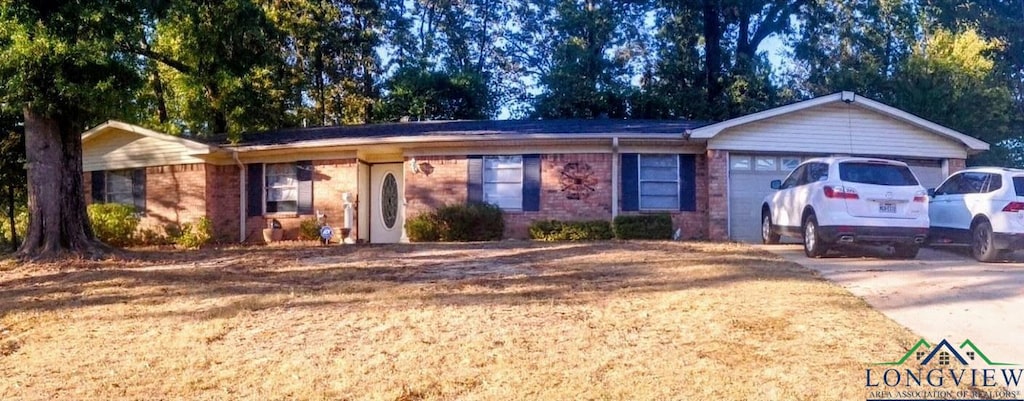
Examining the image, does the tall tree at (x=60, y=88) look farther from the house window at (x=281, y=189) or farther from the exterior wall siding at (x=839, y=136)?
the exterior wall siding at (x=839, y=136)

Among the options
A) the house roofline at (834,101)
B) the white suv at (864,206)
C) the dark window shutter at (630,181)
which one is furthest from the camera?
the dark window shutter at (630,181)

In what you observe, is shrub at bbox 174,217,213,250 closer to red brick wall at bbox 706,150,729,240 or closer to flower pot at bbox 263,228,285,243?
flower pot at bbox 263,228,285,243

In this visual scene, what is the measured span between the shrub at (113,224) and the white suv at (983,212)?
16787 millimetres

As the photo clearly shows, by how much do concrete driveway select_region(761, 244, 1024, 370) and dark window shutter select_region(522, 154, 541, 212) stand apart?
17.5ft

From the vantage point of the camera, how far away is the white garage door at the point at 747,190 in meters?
15.7

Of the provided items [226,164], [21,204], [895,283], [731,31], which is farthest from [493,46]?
[895,283]

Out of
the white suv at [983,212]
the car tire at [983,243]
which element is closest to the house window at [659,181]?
the white suv at [983,212]

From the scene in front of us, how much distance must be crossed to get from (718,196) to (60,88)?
12.0 metres

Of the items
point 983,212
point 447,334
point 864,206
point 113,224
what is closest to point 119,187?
point 113,224

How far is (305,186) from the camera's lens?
1725 cm

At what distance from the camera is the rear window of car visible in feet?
35.7

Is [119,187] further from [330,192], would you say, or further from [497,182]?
[497,182]

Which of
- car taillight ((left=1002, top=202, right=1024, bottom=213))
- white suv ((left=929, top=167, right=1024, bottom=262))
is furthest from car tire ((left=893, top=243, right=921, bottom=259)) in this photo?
car taillight ((left=1002, top=202, right=1024, bottom=213))

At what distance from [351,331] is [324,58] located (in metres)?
22.3
